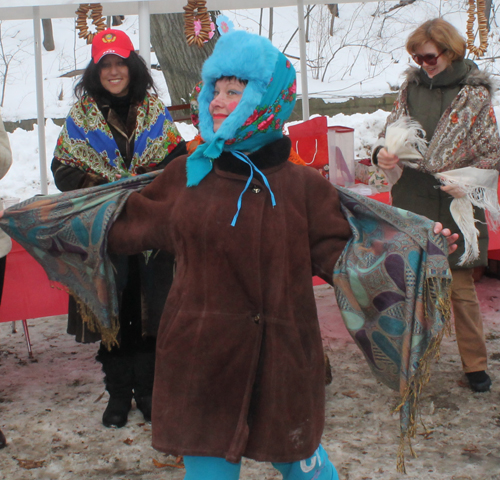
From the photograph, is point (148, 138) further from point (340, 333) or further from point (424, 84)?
point (340, 333)

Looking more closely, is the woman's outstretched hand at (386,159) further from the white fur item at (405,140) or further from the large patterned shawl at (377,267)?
the large patterned shawl at (377,267)

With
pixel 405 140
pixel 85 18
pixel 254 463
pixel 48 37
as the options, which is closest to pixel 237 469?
pixel 254 463

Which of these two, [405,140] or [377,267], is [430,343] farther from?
[405,140]

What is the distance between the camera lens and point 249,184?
6.68 ft

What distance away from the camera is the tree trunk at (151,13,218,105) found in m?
6.19

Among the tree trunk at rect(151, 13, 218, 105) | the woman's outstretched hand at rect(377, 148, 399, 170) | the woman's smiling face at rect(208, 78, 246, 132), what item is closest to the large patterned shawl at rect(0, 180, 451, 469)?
the woman's smiling face at rect(208, 78, 246, 132)

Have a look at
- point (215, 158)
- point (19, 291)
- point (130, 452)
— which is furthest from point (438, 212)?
point (19, 291)

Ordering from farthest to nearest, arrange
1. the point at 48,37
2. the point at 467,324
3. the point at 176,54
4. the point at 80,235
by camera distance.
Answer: the point at 48,37
the point at 176,54
the point at 467,324
the point at 80,235

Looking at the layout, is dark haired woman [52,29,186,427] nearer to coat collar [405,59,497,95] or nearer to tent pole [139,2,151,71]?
tent pole [139,2,151,71]

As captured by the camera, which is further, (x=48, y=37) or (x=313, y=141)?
(x=48, y=37)

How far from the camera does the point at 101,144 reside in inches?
122

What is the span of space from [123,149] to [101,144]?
0.11 m

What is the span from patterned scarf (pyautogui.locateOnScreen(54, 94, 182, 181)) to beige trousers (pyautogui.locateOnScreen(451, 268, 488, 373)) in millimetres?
1763

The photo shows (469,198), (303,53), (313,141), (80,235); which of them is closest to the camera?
(80,235)
